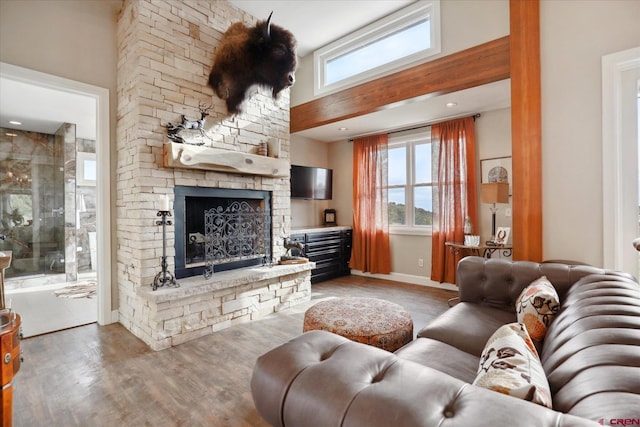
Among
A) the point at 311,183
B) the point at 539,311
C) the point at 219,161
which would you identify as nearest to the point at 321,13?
the point at 219,161

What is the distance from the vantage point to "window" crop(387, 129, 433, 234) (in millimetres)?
4859

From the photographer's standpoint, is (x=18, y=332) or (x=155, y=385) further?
(x=155, y=385)

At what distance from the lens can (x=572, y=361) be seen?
849 mm

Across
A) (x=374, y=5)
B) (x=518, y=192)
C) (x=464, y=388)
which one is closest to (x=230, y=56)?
(x=374, y=5)

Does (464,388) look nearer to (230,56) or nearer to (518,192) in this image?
(518,192)

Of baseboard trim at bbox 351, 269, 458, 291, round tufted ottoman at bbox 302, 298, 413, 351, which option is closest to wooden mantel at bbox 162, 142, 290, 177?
round tufted ottoman at bbox 302, 298, 413, 351

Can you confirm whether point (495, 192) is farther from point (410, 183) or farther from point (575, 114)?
point (410, 183)

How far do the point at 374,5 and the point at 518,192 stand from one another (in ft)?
8.76

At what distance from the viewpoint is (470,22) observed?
3.08m

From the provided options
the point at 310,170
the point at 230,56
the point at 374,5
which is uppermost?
the point at 374,5

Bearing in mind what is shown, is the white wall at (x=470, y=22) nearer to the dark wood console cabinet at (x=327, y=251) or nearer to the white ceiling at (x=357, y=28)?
the white ceiling at (x=357, y=28)

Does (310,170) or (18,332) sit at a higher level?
(310,170)

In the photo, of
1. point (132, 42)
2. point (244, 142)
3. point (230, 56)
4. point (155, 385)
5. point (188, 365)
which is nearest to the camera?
point (155, 385)

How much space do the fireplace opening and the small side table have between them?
2.38 meters
